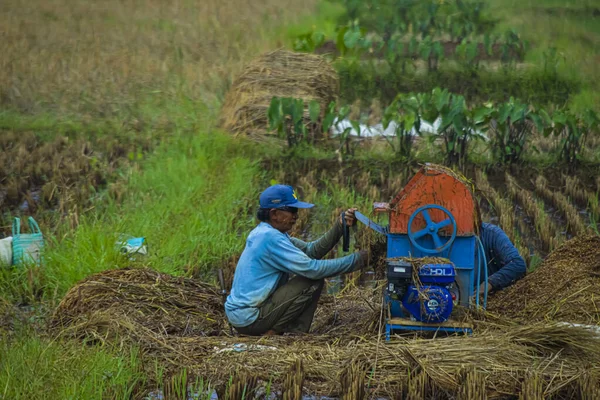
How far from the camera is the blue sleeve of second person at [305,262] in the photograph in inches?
200

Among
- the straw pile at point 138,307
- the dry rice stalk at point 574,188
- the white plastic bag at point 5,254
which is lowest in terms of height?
the dry rice stalk at point 574,188

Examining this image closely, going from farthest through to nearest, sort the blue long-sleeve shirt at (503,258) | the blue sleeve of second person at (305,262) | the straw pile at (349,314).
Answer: the blue long-sleeve shirt at (503,258), the straw pile at (349,314), the blue sleeve of second person at (305,262)

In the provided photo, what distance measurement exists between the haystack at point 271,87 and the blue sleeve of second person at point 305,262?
5.80 m

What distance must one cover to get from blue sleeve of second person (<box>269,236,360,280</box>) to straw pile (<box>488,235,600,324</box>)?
1.05 metres

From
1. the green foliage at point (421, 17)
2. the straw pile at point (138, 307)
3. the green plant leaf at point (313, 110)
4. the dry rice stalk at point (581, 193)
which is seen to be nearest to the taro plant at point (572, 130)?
the dry rice stalk at point (581, 193)

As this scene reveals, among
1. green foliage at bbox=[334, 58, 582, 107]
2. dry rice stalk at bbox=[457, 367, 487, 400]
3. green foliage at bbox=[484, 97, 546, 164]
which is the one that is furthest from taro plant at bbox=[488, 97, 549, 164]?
dry rice stalk at bbox=[457, 367, 487, 400]

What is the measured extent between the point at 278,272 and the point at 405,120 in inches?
202

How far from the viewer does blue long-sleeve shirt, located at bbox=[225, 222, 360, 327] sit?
509 cm

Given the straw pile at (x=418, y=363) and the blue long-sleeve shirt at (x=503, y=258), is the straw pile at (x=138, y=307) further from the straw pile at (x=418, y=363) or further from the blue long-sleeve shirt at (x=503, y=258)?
the blue long-sleeve shirt at (x=503, y=258)

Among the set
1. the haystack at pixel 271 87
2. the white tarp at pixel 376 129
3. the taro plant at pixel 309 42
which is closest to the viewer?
the white tarp at pixel 376 129

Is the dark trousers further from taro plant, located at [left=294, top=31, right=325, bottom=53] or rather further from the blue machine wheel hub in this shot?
taro plant, located at [left=294, top=31, right=325, bottom=53]

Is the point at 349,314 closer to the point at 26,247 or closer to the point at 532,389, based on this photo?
the point at 532,389

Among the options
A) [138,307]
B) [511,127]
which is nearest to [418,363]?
[138,307]

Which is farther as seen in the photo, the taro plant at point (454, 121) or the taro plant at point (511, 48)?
the taro plant at point (511, 48)
